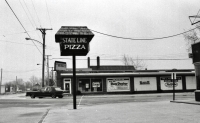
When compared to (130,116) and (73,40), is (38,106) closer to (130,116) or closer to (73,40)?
(73,40)

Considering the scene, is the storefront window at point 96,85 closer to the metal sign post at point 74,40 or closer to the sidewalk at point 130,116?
the metal sign post at point 74,40

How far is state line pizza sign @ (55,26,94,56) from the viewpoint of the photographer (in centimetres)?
1403

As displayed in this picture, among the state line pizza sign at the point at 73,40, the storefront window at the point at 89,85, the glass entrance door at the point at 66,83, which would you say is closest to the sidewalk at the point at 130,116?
the state line pizza sign at the point at 73,40

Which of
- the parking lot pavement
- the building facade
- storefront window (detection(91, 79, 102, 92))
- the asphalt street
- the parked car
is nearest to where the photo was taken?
the parking lot pavement

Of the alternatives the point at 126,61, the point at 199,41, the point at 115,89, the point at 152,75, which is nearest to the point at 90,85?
the point at 115,89

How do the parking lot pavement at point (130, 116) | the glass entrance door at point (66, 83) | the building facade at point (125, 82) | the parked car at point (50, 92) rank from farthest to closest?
1. the building facade at point (125, 82)
2. the glass entrance door at point (66, 83)
3. the parked car at point (50, 92)
4. the parking lot pavement at point (130, 116)

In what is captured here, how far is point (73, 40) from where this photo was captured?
14.2 metres

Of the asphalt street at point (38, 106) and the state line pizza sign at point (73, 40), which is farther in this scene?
the state line pizza sign at point (73, 40)

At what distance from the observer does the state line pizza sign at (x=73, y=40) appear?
14.0 metres

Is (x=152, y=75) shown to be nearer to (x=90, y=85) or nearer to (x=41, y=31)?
(x=90, y=85)

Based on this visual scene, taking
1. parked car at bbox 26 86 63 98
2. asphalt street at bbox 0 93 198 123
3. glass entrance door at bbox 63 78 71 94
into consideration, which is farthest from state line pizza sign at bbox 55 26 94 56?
glass entrance door at bbox 63 78 71 94

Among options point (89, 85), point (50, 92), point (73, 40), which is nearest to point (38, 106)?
point (73, 40)

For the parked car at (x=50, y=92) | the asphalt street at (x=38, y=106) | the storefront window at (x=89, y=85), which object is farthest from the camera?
the storefront window at (x=89, y=85)

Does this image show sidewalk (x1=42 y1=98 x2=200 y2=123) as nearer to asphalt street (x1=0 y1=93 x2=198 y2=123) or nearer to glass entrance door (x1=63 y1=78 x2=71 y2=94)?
asphalt street (x1=0 y1=93 x2=198 y2=123)
